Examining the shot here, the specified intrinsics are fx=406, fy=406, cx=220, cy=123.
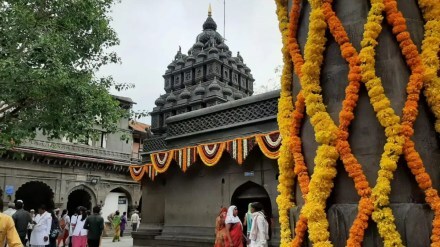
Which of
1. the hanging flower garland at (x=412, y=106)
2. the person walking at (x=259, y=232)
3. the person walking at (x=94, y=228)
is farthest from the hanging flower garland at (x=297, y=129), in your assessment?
the person walking at (x=94, y=228)

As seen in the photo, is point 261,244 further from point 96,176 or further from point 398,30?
point 96,176

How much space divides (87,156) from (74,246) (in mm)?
21129

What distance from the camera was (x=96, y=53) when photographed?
12.7 meters

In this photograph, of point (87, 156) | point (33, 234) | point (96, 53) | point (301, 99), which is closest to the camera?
point (301, 99)

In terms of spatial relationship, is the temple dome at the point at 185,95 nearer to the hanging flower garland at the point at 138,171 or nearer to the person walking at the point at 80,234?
the hanging flower garland at the point at 138,171

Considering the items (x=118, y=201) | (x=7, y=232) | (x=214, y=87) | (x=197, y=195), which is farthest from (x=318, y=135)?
(x=118, y=201)

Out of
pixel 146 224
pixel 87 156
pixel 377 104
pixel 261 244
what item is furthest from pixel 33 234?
pixel 87 156

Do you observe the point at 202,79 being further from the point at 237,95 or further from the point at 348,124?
the point at 348,124

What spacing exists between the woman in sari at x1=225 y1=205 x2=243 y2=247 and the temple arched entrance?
2339 centimetres

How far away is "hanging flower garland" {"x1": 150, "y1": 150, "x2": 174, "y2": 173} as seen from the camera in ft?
46.0

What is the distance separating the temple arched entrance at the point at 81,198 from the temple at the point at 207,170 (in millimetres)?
15781

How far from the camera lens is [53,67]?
1083 centimetres

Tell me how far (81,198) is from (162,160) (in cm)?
2103

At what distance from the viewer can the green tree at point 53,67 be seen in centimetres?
1056
